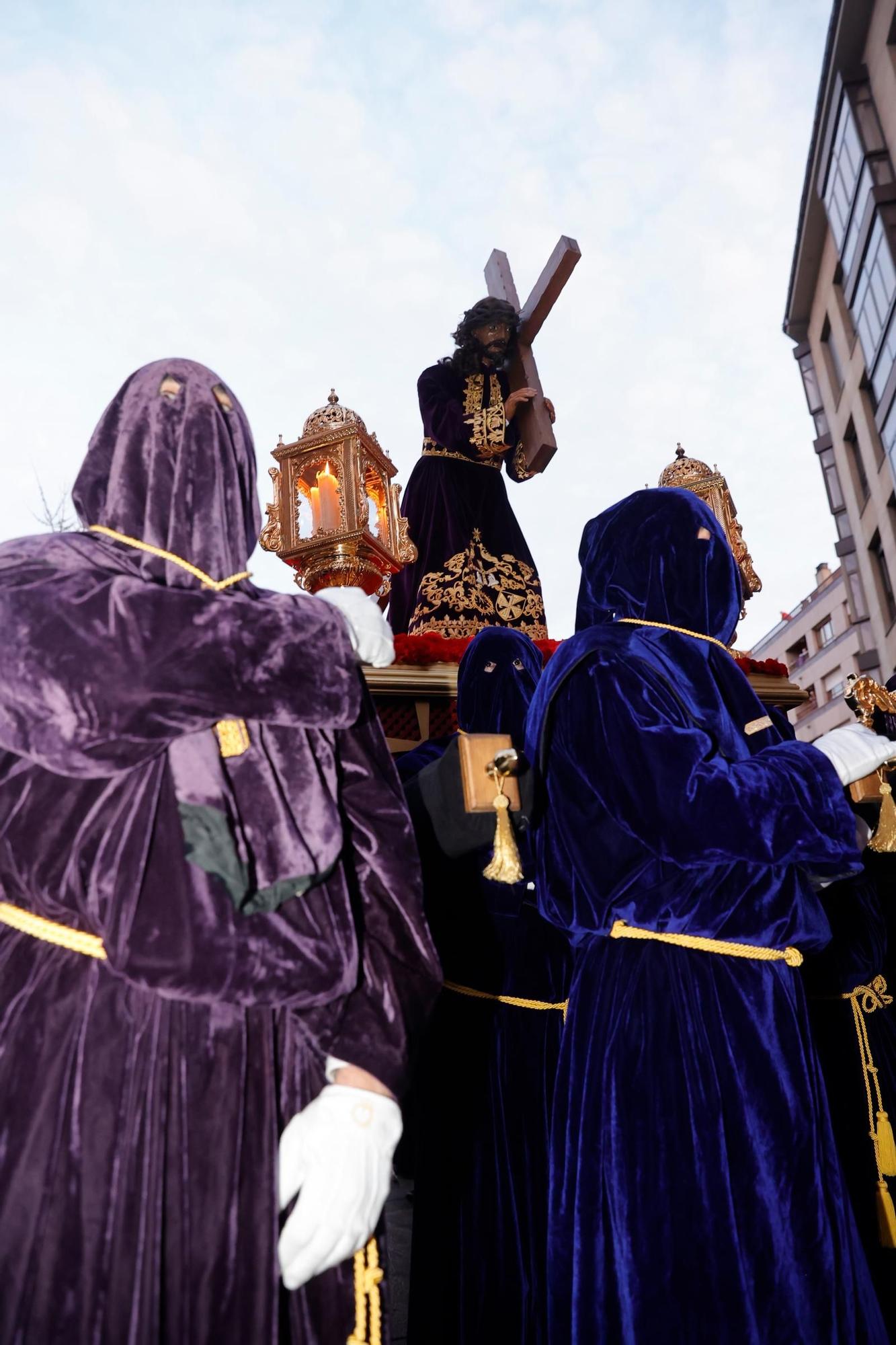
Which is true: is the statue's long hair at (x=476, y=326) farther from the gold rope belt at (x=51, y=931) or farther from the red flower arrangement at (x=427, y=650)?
the gold rope belt at (x=51, y=931)

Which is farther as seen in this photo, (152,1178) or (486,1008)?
(486,1008)

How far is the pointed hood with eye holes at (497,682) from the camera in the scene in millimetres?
3236

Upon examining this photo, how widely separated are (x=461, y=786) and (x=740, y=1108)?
2.36 ft

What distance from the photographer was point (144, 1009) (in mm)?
1091

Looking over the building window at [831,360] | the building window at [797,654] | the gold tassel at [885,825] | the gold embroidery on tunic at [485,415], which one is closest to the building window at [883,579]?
the building window at [831,360]

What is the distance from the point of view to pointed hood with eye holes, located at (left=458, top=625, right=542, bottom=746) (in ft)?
10.6

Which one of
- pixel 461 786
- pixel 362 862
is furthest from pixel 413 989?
pixel 461 786

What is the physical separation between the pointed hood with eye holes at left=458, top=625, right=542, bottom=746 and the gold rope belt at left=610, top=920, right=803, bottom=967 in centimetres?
143

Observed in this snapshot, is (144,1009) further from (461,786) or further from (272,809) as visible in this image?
(461,786)

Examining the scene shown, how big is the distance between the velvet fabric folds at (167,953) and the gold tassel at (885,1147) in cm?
191

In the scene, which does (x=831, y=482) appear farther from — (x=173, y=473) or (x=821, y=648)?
(x=173, y=473)

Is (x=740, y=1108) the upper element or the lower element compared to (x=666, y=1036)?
lower

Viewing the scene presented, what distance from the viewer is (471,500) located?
5.83 metres

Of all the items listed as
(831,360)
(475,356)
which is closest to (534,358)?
(475,356)
